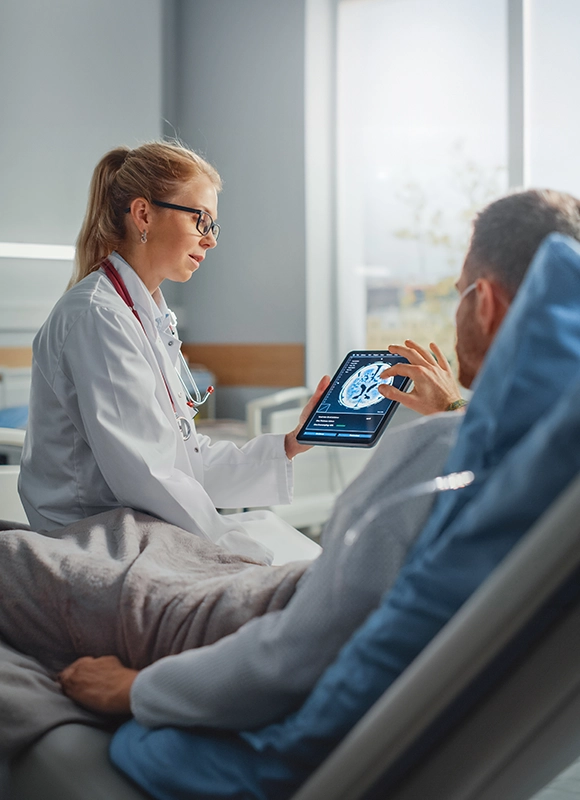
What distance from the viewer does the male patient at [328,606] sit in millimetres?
748

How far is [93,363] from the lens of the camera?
1.44 metres

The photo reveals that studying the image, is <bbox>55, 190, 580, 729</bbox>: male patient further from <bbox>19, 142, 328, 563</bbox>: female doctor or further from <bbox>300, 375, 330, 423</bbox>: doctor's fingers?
<bbox>300, 375, 330, 423</bbox>: doctor's fingers

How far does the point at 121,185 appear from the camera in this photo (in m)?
1.70

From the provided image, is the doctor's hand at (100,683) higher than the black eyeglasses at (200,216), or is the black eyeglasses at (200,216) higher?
the black eyeglasses at (200,216)

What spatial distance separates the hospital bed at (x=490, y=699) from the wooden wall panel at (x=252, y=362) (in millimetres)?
3322

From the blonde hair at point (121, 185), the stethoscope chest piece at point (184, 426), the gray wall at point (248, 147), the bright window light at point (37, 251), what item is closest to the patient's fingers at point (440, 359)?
the stethoscope chest piece at point (184, 426)

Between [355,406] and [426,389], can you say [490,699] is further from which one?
[355,406]

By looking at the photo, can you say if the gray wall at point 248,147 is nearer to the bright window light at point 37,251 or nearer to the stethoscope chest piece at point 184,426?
the bright window light at point 37,251

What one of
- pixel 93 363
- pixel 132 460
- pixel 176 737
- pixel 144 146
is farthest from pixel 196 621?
pixel 144 146

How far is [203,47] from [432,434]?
3891 mm

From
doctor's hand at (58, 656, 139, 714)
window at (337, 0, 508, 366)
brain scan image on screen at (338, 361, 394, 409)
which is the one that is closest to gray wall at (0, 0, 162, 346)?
window at (337, 0, 508, 366)

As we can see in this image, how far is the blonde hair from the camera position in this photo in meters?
1.69

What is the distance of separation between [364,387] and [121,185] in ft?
2.27

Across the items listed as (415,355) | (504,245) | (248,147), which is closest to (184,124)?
(248,147)
